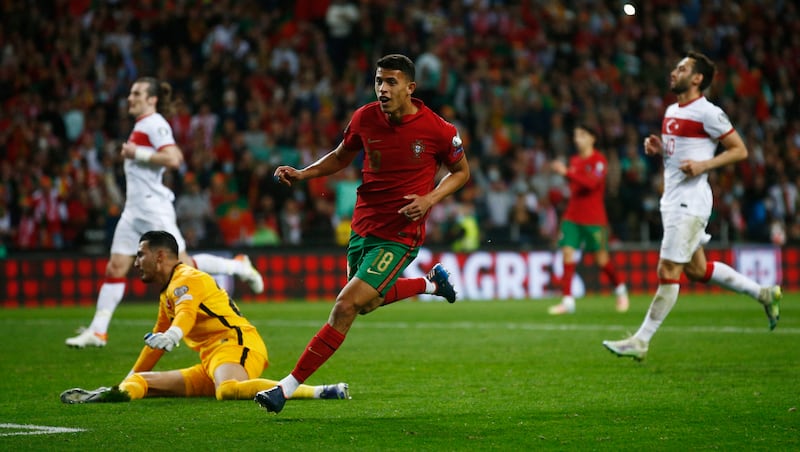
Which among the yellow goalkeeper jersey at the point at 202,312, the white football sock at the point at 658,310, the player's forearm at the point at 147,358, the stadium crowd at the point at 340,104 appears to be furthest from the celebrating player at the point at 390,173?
the stadium crowd at the point at 340,104

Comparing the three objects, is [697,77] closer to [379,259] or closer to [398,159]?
[398,159]

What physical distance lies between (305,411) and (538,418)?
1442mm

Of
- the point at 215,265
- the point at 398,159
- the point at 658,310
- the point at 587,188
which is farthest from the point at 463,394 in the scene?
the point at 587,188

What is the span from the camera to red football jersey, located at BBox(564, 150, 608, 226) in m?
16.4

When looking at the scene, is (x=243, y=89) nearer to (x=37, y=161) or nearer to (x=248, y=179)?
(x=248, y=179)

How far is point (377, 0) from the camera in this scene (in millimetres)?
25281

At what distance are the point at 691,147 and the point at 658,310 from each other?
1429 millimetres

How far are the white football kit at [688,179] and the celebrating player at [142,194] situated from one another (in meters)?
4.57

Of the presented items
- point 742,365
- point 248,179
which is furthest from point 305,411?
point 248,179

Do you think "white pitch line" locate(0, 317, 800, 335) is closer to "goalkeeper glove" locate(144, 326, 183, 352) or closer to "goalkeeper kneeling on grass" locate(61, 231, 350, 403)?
"goalkeeper kneeling on grass" locate(61, 231, 350, 403)

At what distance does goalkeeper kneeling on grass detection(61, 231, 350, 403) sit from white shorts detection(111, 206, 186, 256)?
3612 millimetres

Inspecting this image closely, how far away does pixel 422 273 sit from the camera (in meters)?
20.9

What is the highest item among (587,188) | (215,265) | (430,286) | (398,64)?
(398,64)

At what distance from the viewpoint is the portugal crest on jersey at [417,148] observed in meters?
7.38
